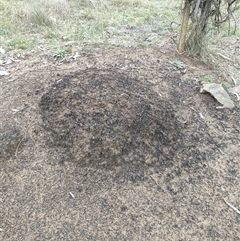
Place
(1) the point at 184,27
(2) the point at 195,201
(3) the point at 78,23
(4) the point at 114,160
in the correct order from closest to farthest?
(2) the point at 195,201 → (4) the point at 114,160 → (1) the point at 184,27 → (3) the point at 78,23

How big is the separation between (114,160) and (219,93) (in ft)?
4.67

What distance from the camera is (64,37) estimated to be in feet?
13.2

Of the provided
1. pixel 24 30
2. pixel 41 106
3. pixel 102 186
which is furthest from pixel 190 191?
pixel 24 30

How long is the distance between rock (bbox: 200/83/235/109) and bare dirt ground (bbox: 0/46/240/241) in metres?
0.06

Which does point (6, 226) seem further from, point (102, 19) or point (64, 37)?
point (102, 19)

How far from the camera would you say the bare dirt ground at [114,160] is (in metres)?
1.90

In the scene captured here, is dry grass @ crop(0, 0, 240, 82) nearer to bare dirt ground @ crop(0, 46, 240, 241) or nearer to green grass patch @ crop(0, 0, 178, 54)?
green grass patch @ crop(0, 0, 178, 54)

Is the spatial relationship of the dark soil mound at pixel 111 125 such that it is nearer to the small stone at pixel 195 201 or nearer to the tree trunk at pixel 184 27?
the small stone at pixel 195 201

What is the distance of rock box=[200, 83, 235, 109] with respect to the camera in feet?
9.68

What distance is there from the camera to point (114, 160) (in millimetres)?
2211

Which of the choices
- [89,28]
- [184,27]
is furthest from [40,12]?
[184,27]

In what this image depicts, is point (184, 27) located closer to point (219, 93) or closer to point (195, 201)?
point (219, 93)

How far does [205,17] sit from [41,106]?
2.16 metres

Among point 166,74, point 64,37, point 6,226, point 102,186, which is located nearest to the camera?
point 6,226
